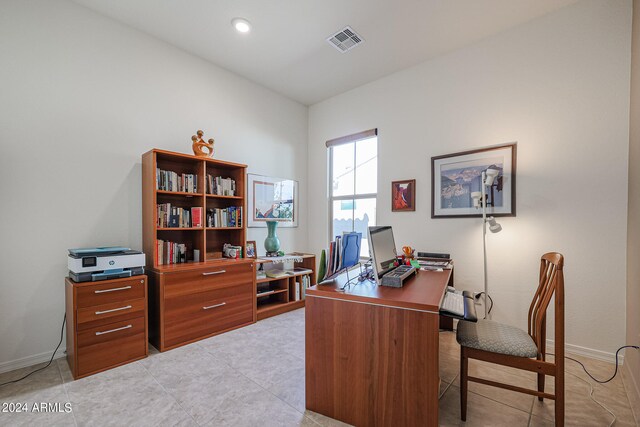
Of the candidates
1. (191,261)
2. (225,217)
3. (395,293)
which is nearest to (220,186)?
(225,217)

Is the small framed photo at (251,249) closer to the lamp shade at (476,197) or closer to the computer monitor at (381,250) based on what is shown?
the computer monitor at (381,250)

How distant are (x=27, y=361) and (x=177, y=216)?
1.62m

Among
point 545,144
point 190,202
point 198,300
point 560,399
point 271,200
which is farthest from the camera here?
point 271,200

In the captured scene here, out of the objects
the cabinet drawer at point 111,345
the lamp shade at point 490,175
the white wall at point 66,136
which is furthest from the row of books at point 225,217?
the lamp shade at point 490,175

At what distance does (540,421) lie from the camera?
160cm

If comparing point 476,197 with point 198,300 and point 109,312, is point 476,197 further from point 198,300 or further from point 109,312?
point 109,312

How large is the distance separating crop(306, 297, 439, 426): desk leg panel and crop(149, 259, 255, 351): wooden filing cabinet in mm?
1516

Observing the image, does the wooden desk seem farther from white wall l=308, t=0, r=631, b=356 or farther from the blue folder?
white wall l=308, t=0, r=631, b=356

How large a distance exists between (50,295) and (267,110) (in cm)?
324

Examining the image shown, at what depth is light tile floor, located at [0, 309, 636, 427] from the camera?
162 centimetres

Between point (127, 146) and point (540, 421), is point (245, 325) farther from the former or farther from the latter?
point (540, 421)

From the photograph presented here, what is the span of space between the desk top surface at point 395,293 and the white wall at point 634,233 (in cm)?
133

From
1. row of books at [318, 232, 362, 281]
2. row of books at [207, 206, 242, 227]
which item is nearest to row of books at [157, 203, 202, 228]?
row of books at [207, 206, 242, 227]

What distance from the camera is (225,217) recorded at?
323 centimetres
